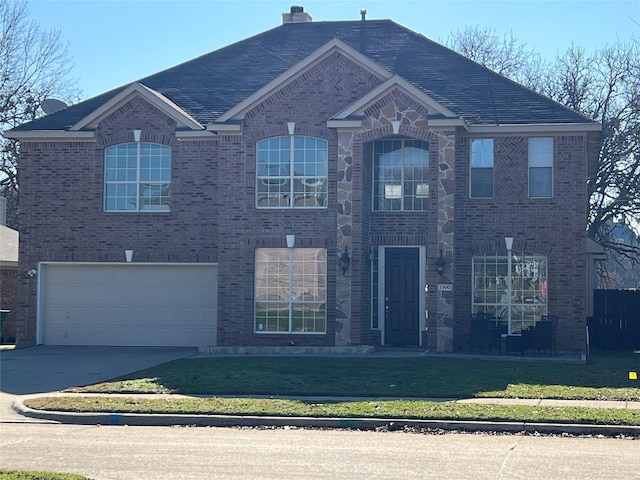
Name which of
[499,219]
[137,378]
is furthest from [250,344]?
[499,219]

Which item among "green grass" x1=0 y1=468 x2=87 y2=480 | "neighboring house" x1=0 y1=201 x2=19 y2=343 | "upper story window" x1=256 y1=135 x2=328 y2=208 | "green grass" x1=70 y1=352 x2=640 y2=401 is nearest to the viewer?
"green grass" x1=0 y1=468 x2=87 y2=480

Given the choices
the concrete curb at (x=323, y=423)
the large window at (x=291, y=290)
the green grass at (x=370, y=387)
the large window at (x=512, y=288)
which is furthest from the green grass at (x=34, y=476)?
the large window at (x=512, y=288)

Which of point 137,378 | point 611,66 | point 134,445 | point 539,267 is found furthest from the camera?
point 611,66

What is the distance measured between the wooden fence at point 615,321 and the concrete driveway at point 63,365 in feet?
38.0

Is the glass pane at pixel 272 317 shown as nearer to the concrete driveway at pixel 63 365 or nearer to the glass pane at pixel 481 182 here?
the concrete driveway at pixel 63 365

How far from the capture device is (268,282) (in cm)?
2277

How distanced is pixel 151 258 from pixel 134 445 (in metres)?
13.5

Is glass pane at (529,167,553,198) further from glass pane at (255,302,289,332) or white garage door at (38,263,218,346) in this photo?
white garage door at (38,263,218,346)

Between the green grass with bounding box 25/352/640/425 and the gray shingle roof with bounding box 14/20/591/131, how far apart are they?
691 cm

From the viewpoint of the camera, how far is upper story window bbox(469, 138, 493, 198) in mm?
22844

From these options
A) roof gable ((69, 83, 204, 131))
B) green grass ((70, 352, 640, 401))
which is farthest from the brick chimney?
green grass ((70, 352, 640, 401))

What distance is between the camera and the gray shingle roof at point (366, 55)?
23328mm

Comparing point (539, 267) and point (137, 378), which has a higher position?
point (539, 267)

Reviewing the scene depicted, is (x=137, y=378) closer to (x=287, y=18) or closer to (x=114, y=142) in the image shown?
(x=114, y=142)
